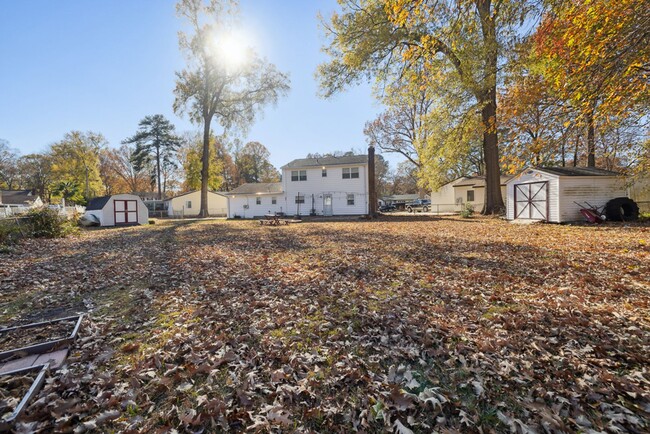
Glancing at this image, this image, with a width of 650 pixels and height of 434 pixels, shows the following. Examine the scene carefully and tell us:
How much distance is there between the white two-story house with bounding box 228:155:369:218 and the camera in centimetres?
2867

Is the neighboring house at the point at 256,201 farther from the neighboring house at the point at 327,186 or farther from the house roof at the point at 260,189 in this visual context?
the neighboring house at the point at 327,186

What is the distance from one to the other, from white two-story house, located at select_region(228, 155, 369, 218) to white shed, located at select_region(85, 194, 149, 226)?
10956 mm

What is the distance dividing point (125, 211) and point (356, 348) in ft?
90.2

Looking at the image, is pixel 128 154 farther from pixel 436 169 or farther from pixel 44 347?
pixel 44 347

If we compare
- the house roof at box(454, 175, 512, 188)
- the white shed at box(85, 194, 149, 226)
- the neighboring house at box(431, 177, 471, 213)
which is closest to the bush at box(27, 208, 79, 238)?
the white shed at box(85, 194, 149, 226)

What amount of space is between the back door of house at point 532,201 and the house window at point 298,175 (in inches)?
748

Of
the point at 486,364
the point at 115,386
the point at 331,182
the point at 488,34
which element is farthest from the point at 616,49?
the point at 331,182

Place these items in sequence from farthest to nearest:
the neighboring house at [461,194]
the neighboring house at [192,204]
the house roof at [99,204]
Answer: the neighboring house at [192,204] → the neighboring house at [461,194] → the house roof at [99,204]

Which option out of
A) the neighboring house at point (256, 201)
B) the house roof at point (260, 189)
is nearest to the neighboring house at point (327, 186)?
the neighboring house at point (256, 201)

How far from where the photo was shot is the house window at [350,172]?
93.7 feet

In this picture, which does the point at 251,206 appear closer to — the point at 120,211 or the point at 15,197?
the point at 120,211

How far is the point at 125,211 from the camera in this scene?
79.6 ft

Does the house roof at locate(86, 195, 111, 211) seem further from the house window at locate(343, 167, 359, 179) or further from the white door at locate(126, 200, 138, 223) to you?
the house window at locate(343, 167, 359, 179)

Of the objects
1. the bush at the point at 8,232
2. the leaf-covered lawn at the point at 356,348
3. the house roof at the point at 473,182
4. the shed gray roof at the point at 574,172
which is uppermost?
the house roof at the point at 473,182
